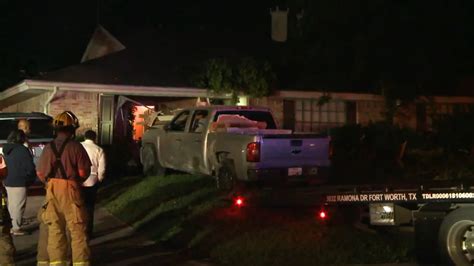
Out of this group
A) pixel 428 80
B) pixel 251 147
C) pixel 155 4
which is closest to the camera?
pixel 251 147

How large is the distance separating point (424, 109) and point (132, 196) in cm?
1145

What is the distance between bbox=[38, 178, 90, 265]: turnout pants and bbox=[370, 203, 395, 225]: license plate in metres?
3.75

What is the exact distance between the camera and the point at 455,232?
8078 mm

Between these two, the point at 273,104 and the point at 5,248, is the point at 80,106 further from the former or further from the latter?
the point at 5,248

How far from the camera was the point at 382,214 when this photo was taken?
9008 mm

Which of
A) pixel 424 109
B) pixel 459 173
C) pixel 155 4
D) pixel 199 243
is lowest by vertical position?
pixel 199 243

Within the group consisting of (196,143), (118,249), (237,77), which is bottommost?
(118,249)

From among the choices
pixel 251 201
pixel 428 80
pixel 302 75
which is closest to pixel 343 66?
pixel 302 75

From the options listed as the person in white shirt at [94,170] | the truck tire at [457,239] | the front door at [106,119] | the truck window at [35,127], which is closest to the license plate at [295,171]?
the person in white shirt at [94,170]

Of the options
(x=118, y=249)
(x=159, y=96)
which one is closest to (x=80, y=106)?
(x=159, y=96)

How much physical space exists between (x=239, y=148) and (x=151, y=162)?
4390 mm

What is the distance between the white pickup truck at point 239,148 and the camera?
1187cm

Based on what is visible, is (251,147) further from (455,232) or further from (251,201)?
(455,232)

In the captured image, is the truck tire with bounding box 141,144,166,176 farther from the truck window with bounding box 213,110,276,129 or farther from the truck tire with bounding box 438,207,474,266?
the truck tire with bounding box 438,207,474,266
